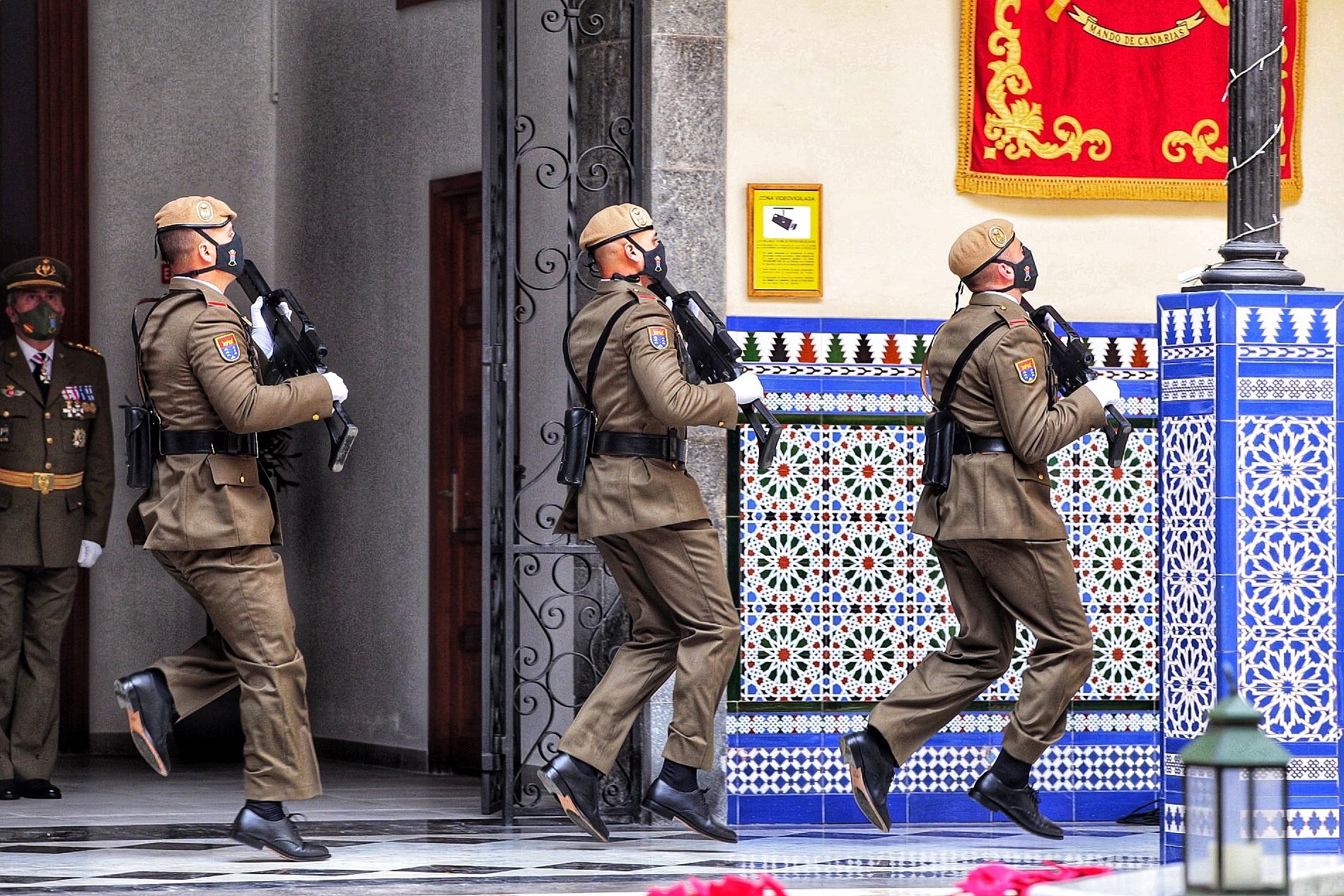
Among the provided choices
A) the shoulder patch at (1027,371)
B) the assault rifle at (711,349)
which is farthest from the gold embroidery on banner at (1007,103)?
the assault rifle at (711,349)

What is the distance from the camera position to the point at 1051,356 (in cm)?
700

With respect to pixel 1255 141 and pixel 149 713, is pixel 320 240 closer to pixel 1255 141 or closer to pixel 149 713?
pixel 149 713

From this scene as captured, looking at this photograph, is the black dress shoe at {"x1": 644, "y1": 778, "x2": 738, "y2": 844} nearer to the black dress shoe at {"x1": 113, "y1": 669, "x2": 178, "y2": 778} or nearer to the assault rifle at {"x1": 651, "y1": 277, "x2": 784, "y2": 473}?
the assault rifle at {"x1": 651, "y1": 277, "x2": 784, "y2": 473}

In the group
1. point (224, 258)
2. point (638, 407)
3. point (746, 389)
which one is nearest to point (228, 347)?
point (224, 258)

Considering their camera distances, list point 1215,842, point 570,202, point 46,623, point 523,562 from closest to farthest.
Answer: point 1215,842, point 570,202, point 523,562, point 46,623

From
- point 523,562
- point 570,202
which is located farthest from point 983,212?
point 523,562

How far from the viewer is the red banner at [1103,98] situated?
7680 mm

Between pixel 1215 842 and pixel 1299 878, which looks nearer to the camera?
pixel 1215 842

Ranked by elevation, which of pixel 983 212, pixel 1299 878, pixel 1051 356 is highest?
pixel 983 212

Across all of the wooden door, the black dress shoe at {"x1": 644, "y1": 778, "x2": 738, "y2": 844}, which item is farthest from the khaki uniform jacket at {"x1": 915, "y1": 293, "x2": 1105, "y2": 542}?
the wooden door

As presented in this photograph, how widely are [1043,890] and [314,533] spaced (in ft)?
22.7

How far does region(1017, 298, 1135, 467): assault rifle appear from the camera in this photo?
6859mm

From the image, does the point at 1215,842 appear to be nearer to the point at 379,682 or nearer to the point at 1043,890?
the point at 1043,890

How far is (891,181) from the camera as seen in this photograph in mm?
7621
